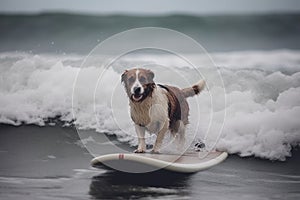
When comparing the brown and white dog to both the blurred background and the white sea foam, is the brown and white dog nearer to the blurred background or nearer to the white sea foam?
the white sea foam

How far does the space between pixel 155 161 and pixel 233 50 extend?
2.30ft

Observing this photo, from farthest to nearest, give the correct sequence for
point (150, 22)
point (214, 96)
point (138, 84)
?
point (150, 22), point (214, 96), point (138, 84)

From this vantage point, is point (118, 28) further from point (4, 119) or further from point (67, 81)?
point (4, 119)

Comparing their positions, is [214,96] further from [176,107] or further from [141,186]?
[141,186]

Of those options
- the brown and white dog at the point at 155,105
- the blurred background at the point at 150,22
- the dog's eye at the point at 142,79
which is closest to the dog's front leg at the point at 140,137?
the brown and white dog at the point at 155,105

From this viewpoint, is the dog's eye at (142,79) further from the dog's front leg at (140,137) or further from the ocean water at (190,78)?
the dog's front leg at (140,137)

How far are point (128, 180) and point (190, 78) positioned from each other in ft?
1.97

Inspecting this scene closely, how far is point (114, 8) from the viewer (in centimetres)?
318

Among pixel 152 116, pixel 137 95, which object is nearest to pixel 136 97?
pixel 137 95

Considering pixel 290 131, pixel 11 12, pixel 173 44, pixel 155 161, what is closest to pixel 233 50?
pixel 173 44

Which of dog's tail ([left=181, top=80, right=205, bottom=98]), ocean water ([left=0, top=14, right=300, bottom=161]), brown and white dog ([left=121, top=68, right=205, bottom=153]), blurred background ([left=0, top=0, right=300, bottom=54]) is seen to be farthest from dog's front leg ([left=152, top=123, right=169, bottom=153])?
blurred background ([left=0, top=0, right=300, bottom=54])

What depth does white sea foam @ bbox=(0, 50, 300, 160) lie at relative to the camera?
3018mm

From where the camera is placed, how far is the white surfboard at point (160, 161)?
2.96 m

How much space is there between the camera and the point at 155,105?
9.71 feet
